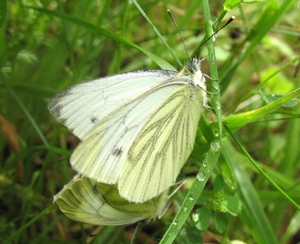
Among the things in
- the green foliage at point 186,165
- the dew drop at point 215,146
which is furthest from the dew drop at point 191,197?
the dew drop at point 215,146

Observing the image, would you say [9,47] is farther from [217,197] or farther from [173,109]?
[217,197]

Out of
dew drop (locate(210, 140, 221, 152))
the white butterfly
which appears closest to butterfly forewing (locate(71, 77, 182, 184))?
the white butterfly

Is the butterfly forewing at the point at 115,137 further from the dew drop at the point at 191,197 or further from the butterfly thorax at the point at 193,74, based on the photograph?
the dew drop at the point at 191,197

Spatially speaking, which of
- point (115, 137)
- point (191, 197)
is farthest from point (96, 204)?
point (191, 197)

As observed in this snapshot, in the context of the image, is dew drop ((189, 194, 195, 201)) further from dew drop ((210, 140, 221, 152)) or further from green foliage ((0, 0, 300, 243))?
dew drop ((210, 140, 221, 152))

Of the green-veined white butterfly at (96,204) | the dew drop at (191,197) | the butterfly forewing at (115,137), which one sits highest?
the butterfly forewing at (115,137)

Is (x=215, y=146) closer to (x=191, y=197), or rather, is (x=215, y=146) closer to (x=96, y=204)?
(x=191, y=197)
